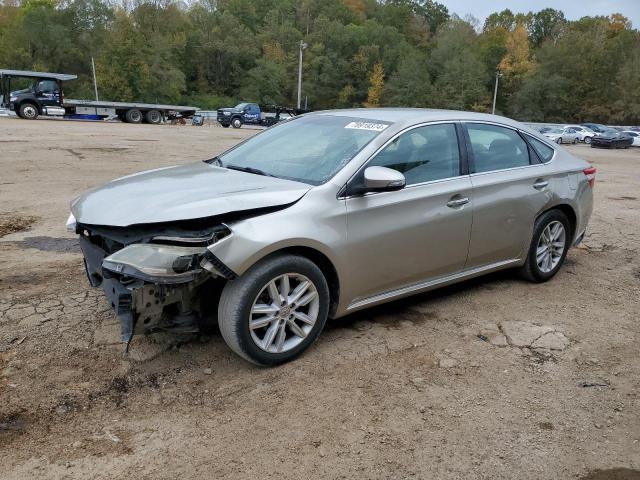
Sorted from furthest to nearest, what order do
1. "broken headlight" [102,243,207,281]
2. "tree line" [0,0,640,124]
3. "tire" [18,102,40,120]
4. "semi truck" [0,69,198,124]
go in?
"tree line" [0,0,640,124]
"semi truck" [0,69,198,124]
"tire" [18,102,40,120]
"broken headlight" [102,243,207,281]

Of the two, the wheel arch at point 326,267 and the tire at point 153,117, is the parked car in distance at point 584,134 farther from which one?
the wheel arch at point 326,267

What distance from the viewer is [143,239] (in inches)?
130

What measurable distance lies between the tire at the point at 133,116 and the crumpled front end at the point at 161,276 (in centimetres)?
3517

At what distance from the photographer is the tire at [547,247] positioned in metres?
5.05

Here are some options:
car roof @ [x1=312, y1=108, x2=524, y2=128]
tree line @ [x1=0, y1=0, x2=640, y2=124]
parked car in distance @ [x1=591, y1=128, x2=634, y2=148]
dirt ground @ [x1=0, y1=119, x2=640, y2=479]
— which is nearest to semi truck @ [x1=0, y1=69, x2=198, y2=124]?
parked car in distance @ [x1=591, y1=128, x2=634, y2=148]

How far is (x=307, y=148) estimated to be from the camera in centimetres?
422

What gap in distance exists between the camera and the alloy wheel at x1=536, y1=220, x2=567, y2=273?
5152 millimetres

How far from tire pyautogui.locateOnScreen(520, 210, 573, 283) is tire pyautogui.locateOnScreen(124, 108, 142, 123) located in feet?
114

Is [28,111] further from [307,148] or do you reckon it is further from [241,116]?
[307,148]

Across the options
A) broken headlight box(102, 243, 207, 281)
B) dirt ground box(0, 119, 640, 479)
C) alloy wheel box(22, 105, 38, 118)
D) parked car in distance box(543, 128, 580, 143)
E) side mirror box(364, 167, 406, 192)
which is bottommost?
parked car in distance box(543, 128, 580, 143)

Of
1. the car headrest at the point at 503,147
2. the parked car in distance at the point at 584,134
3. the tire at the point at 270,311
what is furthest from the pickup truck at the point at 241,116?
the tire at the point at 270,311

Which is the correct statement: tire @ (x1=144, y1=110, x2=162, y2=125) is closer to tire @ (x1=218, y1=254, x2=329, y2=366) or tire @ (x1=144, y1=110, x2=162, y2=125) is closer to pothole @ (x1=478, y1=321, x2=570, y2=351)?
pothole @ (x1=478, y1=321, x2=570, y2=351)

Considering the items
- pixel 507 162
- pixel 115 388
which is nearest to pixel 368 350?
pixel 115 388

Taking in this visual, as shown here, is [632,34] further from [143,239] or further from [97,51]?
[143,239]
